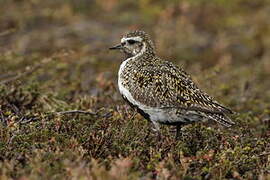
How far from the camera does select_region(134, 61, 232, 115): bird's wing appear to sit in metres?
5.13

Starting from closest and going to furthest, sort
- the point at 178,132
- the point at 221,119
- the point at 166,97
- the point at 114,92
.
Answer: the point at 221,119 < the point at 166,97 < the point at 178,132 < the point at 114,92

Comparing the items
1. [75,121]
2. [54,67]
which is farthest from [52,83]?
[75,121]

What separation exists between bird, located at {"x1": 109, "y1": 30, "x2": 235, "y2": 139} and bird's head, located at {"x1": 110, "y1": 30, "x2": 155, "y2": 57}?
0.31 meters

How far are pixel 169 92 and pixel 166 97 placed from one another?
0.06 m

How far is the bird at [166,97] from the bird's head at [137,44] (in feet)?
1.03

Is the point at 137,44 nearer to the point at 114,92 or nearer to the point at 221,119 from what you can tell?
the point at 114,92

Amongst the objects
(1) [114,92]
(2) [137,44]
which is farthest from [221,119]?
(1) [114,92]

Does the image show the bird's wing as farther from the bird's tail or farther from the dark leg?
the dark leg

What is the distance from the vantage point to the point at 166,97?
5.18 metres

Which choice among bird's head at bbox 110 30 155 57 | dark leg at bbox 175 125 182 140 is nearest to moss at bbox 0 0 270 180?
dark leg at bbox 175 125 182 140

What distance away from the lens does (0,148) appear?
4.51m

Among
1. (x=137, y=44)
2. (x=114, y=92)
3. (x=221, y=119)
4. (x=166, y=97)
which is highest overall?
(x=137, y=44)

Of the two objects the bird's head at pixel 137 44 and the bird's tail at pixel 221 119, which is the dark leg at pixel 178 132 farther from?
the bird's head at pixel 137 44

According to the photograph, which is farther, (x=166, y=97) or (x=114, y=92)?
(x=114, y=92)
